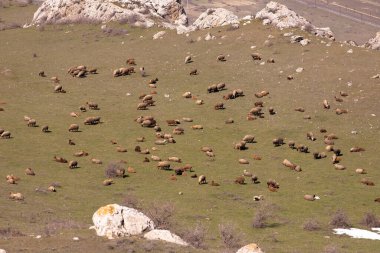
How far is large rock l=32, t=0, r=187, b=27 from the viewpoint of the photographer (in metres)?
92.5

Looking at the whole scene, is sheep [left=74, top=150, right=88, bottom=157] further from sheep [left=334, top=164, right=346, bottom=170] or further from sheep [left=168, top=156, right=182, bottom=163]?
sheep [left=334, top=164, right=346, bottom=170]

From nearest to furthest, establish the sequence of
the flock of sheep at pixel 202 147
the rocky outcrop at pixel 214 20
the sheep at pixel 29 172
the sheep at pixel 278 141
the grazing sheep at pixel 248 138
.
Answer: the sheep at pixel 29 172, the flock of sheep at pixel 202 147, the sheep at pixel 278 141, the grazing sheep at pixel 248 138, the rocky outcrop at pixel 214 20

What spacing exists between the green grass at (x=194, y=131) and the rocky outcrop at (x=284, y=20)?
1518mm

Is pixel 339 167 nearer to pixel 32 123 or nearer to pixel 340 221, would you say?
pixel 340 221

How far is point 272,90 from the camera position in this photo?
6300cm

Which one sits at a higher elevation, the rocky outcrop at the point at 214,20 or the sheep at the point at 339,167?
the sheep at the point at 339,167

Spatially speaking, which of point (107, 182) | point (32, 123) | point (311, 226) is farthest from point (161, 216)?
point (32, 123)

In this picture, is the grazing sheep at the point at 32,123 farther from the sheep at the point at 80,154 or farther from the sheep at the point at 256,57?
the sheep at the point at 256,57

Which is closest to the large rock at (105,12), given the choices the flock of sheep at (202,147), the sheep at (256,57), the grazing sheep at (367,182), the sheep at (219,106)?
the sheep at (256,57)

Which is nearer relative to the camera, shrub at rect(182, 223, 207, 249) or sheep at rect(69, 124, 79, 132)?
shrub at rect(182, 223, 207, 249)

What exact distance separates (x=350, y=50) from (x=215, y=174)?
32.1 metres

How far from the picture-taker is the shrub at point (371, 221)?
36791mm

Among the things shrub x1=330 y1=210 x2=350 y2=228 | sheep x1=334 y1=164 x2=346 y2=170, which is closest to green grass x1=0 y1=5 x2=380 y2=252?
sheep x1=334 y1=164 x2=346 y2=170

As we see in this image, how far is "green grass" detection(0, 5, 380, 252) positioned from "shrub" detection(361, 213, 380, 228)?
796 millimetres
